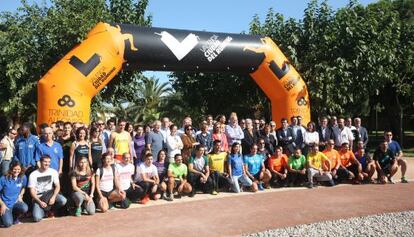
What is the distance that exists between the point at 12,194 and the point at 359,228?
5544mm

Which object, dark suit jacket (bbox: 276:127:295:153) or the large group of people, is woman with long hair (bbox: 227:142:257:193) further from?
dark suit jacket (bbox: 276:127:295:153)

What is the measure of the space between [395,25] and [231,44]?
23.3 feet

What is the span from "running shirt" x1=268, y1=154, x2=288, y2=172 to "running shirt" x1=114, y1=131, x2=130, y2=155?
359cm

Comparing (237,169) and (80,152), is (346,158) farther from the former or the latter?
(80,152)

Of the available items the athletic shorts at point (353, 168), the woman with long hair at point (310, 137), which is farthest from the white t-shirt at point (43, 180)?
the athletic shorts at point (353, 168)

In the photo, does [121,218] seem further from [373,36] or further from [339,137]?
[373,36]

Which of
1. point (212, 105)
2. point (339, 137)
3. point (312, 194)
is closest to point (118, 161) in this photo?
point (312, 194)

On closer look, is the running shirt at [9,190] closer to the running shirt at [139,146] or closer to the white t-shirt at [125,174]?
the white t-shirt at [125,174]

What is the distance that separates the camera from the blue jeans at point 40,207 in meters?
6.89

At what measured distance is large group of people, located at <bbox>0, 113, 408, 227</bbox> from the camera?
7.26m

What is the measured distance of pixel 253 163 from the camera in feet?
32.8

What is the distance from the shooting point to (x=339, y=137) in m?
11.3

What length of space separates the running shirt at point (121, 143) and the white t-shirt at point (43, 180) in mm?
1612

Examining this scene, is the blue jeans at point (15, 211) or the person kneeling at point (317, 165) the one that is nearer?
the blue jeans at point (15, 211)
